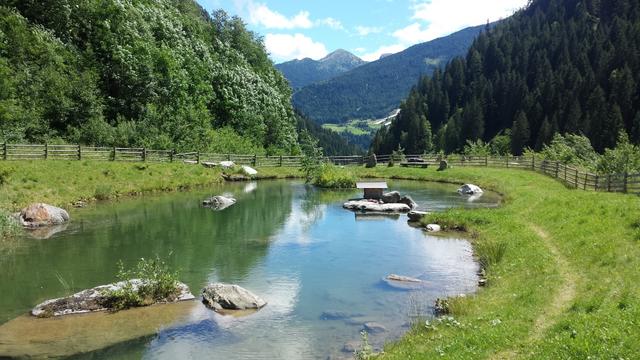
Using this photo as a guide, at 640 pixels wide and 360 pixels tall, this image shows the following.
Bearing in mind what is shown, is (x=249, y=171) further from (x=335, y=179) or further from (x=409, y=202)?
(x=409, y=202)

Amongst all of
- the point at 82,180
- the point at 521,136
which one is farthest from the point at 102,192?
the point at 521,136

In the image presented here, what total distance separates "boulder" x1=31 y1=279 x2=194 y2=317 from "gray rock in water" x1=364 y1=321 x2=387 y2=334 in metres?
6.85

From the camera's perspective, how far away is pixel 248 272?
73.9 ft

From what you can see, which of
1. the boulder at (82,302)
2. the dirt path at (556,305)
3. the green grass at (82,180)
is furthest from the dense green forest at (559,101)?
the boulder at (82,302)

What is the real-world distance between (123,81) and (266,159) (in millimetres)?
23376

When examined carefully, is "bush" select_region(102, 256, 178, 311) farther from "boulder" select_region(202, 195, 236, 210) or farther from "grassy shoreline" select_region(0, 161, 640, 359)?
"boulder" select_region(202, 195, 236, 210)

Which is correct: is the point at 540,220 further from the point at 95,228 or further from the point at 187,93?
the point at 187,93

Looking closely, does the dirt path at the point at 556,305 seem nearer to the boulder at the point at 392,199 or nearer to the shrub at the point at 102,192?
the boulder at the point at 392,199

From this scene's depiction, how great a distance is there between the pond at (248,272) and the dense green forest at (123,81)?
75.4 feet

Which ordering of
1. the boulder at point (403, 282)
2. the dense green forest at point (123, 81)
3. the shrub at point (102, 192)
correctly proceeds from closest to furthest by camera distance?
the boulder at point (403, 282) < the shrub at point (102, 192) < the dense green forest at point (123, 81)

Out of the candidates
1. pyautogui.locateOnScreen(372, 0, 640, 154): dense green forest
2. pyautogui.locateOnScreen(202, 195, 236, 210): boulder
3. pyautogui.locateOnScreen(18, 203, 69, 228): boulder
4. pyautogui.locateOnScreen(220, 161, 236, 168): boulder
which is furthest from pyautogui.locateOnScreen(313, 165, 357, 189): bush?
pyautogui.locateOnScreen(372, 0, 640, 154): dense green forest

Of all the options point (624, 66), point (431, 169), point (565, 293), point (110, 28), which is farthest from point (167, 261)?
point (624, 66)

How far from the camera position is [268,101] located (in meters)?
109

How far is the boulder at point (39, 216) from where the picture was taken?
31.7 meters
